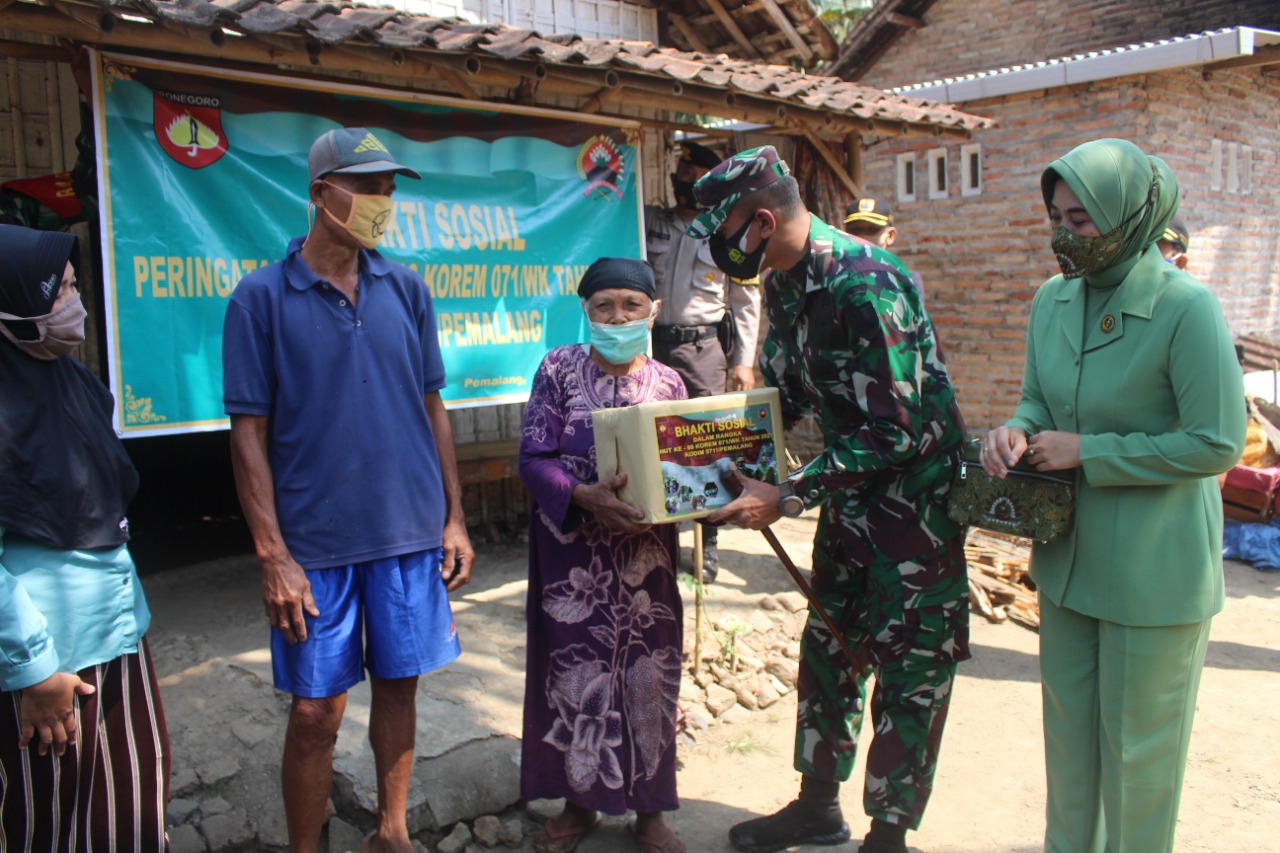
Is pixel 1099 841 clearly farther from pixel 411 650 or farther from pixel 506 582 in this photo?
pixel 506 582

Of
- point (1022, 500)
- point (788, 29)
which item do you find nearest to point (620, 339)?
point (1022, 500)

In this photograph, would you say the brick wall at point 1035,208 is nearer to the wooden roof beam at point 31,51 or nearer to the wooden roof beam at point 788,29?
the wooden roof beam at point 788,29

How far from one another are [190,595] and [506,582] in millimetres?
1695

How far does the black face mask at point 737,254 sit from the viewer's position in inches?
109

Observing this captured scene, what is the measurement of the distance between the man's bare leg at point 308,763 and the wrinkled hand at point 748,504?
1153 mm

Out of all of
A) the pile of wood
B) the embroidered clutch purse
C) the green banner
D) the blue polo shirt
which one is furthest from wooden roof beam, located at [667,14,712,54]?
the embroidered clutch purse

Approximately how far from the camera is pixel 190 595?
534 centimetres

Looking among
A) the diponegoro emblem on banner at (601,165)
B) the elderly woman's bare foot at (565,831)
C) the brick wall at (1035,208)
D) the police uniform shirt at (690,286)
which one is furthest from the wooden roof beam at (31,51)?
the brick wall at (1035,208)

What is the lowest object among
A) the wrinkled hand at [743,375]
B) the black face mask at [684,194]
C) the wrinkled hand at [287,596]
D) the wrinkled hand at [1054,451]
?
the wrinkled hand at [287,596]

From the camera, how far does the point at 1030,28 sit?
1292 cm

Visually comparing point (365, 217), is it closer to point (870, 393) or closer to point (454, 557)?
point (454, 557)

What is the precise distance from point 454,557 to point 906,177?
9.43 metres

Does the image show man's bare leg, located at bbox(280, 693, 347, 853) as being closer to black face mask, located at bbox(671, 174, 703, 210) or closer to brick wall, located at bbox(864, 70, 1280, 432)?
black face mask, located at bbox(671, 174, 703, 210)

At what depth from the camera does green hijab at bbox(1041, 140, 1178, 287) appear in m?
2.34
